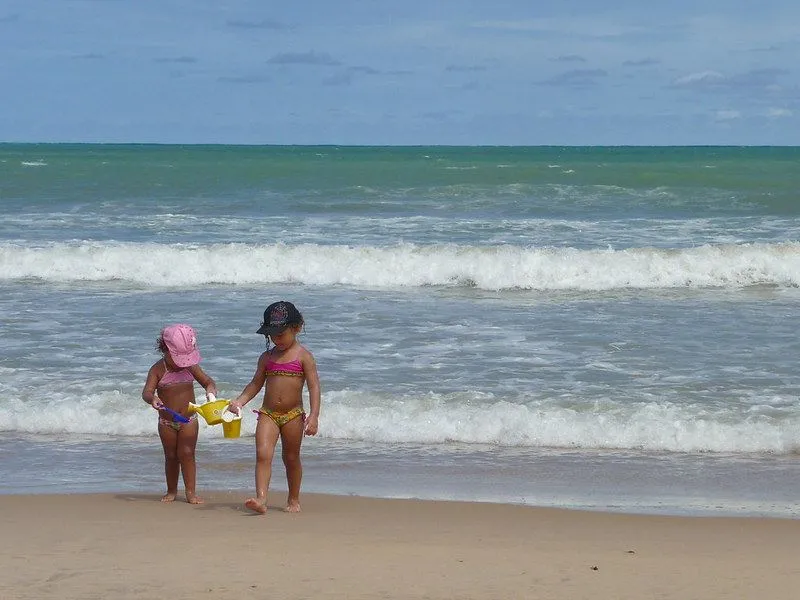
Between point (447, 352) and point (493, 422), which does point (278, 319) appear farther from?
point (447, 352)

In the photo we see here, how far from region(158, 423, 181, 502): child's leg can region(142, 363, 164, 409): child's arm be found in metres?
0.15

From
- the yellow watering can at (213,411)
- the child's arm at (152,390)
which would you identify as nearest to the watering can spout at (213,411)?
the yellow watering can at (213,411)

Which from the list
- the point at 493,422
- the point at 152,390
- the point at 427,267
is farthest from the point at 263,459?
the point at 427,267

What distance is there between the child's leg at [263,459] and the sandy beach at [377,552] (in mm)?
78

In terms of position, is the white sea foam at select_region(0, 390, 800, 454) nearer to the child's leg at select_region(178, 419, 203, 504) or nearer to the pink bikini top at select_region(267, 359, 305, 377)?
the child's leg at select_region(178, 419, 203, 504)

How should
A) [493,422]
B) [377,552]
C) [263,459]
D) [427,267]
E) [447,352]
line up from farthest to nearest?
[427,267], [447,352], [493,422], [263,459], [377,552]

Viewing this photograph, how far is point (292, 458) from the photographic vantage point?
6.02m

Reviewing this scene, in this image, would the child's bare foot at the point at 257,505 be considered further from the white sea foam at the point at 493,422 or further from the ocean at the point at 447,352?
the white sea foam at the point at 493,422

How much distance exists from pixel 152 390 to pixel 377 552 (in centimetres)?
186

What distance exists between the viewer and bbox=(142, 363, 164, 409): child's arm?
619cm

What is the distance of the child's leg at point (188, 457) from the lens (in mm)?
6250

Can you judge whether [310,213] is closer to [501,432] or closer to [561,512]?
[501,432]

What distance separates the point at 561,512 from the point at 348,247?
42.8 feet

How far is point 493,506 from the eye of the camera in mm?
6199
